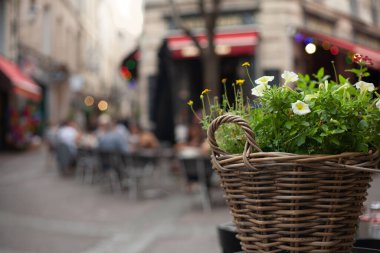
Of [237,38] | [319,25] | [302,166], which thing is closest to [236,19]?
[237,38]

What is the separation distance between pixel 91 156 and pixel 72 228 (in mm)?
4744

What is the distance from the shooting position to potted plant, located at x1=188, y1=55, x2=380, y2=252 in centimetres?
142

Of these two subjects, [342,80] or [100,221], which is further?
[100,221]

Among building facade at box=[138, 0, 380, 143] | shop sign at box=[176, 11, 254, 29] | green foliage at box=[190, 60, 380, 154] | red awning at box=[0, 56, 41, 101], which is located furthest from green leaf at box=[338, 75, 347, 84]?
red awning at box=[0, 56, 41, 101]

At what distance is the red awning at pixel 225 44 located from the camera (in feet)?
47.8

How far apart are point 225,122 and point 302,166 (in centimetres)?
27

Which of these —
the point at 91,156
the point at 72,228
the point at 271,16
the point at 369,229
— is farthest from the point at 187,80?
the point at 369,229

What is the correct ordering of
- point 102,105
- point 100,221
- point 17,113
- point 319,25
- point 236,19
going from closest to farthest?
1. point 100,221
2. point 319,25
3. point 236,19
4. point 17,113
5. point 102,105

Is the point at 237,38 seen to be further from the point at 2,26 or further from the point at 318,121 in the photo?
the point at 318,121

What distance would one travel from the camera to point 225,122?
5.05 ft

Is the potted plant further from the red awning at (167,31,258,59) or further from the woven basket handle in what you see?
the red awning at (167,31,258,59)

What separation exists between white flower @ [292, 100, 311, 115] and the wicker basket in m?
0.12

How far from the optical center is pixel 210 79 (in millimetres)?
9289

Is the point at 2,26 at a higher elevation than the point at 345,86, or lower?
higher
